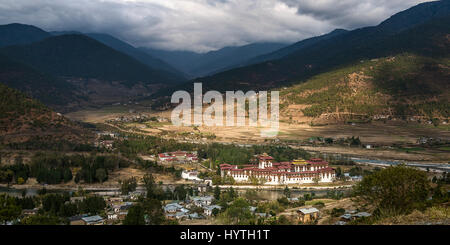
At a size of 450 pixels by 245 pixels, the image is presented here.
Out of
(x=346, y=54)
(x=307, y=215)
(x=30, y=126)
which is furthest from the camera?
(x=346, y=54)

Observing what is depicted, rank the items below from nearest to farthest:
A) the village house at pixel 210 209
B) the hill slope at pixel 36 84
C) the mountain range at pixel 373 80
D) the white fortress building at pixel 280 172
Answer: the village house at pixel 210 209
the white fortress building at pixel 280 172
the mountain range at pixel 373 80
the hill slope at pixel 36 84

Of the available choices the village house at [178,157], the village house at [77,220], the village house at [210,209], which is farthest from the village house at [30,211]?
the village house at [178,157]

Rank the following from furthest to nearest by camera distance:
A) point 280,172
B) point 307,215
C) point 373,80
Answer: point 373,80 < point 280,172 < point 307,215

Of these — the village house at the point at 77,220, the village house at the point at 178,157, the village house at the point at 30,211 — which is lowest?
the village house at the point at 77,220

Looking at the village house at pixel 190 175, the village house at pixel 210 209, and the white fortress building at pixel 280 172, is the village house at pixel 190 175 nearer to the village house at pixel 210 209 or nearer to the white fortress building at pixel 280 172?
the white fortress building at pixel 280 172

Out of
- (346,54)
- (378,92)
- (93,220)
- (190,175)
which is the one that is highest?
(346,54)

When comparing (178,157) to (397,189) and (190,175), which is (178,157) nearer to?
(190,175)

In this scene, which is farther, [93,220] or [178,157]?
[178,157]

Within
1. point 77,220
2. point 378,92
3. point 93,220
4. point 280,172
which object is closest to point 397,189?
point 93,220

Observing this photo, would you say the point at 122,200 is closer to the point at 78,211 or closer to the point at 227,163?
the point at 78,211

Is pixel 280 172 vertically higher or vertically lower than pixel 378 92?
lower
